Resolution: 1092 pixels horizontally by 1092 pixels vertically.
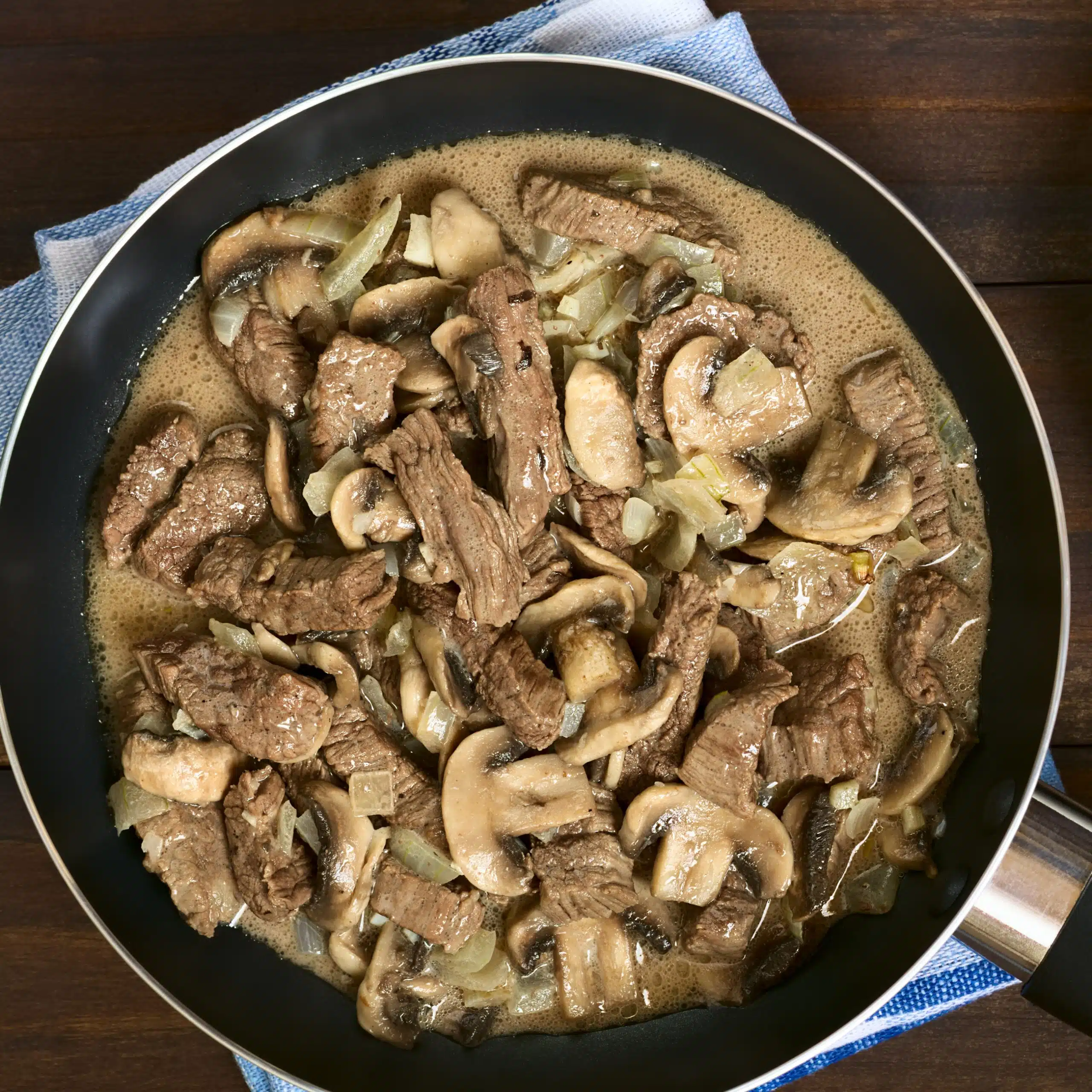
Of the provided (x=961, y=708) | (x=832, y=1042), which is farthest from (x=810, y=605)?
(x=832, y=1042)

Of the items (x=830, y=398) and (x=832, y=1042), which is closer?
(x=832, y=1042)

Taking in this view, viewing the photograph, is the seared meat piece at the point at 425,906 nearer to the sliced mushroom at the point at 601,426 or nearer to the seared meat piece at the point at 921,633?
the sliced mushroom at the point at 601,426

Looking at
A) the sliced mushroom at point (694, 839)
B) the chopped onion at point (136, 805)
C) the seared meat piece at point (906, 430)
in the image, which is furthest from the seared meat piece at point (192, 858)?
the seared meat piece at point (906, 430)

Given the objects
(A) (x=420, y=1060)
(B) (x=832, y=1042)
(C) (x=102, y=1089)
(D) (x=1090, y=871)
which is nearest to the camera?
(D) (x=1090, y=871)

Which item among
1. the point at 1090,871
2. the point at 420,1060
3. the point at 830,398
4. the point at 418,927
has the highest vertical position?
the point at 830,398

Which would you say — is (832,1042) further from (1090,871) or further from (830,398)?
(830,398)

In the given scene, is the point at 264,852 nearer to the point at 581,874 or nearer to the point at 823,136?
the point at 581,874

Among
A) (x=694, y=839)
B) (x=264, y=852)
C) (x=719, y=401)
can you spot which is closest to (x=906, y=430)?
(x=719, y=401)
